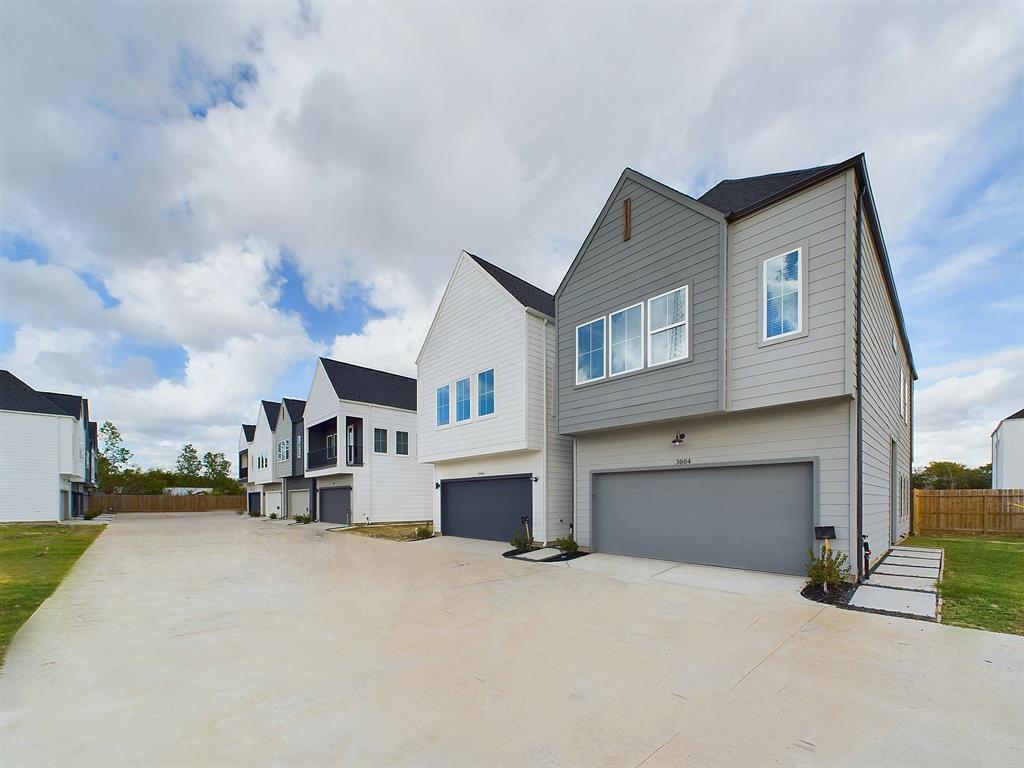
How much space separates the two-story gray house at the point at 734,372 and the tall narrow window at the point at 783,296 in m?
0.02

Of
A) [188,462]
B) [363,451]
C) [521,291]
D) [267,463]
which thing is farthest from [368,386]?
[188,462]

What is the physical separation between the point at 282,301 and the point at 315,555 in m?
13.6

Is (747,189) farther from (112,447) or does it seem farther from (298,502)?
(112,447)

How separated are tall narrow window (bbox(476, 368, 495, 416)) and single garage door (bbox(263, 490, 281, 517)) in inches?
926

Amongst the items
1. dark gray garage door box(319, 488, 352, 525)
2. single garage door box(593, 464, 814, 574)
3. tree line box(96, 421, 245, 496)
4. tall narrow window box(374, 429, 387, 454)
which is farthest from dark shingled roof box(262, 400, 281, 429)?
single garage door box(593, 464, 814, 574)

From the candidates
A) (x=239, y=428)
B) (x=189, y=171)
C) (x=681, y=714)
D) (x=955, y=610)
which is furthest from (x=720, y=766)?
(x=239, y=428)

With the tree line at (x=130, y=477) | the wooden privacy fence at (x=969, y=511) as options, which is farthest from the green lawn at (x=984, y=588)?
the tree line at (x=130, y=477)

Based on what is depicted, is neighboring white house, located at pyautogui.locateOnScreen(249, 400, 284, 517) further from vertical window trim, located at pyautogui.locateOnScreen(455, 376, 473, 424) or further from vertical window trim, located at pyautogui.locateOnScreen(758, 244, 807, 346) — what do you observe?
vertical window trim, located at pyautogui.locateOnScreen(758, 244, 807, 346)

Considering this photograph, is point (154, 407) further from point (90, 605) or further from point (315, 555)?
point (90, 605)

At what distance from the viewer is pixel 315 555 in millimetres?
12445

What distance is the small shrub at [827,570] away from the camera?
6.90m

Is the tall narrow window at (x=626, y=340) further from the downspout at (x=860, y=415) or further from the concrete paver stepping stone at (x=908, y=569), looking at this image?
the concrete paver stepping stone at (x=908, y=569)

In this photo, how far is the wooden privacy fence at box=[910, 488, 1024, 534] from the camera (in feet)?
50.5

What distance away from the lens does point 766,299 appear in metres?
8.17
